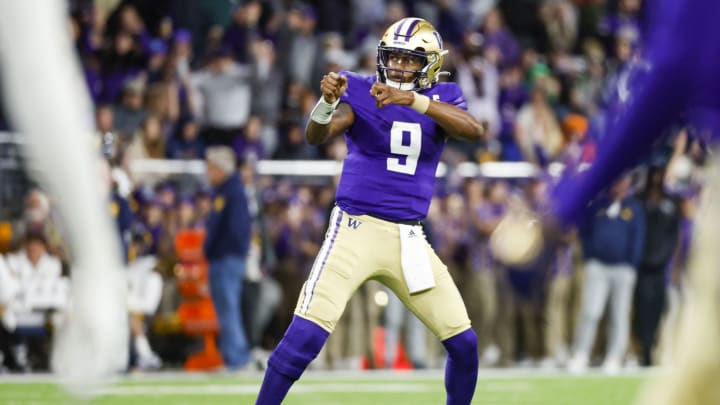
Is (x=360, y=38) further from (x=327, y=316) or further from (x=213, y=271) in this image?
(x=327, y=316)

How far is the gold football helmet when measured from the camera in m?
6.21

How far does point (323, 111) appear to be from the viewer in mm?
5977

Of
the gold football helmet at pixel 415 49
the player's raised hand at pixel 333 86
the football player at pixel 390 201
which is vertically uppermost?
the gold football helmet at pixel 415 49

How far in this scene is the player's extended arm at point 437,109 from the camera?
227 inches

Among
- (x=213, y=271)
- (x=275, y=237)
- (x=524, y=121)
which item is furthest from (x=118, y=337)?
(x=524, y=121)

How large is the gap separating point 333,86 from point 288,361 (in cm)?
120

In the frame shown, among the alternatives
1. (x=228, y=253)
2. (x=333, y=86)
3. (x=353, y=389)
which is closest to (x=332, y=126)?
(x=333, y=86)

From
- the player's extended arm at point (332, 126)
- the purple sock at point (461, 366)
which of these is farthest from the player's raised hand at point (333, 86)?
the purple sock at point (461, 366)

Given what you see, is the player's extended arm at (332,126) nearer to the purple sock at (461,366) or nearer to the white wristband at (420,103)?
the white wristband at (420,103)

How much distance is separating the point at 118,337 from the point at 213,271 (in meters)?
9.70

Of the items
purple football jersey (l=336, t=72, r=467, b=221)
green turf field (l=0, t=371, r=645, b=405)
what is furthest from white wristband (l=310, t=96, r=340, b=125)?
green turf field (l=0, t=371, r=645, b=405)

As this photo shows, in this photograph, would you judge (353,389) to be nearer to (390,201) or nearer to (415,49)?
(390,201)

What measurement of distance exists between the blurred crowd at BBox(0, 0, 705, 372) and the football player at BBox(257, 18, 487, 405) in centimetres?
462

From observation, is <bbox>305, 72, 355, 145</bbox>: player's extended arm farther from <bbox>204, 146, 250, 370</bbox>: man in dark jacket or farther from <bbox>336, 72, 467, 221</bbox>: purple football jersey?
<bbox>204, 146, 250, 370</bbox>: man in dark jacket
